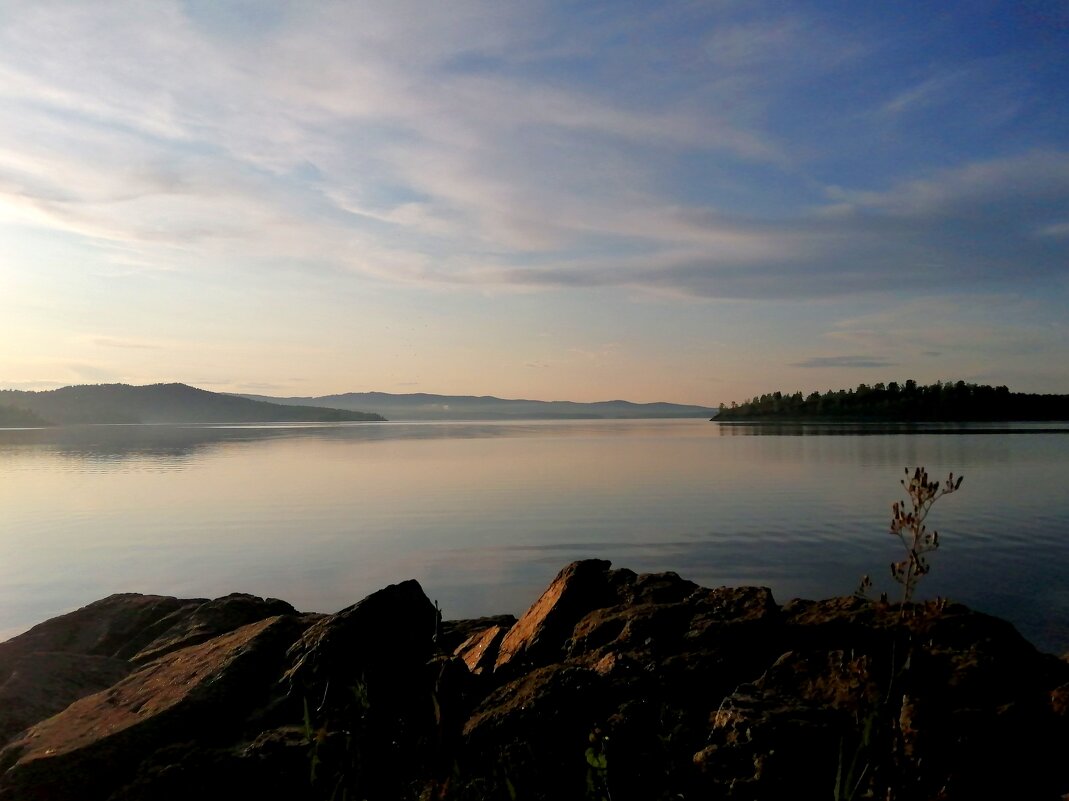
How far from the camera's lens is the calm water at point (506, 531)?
53.4 ft

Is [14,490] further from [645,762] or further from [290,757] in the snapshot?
[645,762]

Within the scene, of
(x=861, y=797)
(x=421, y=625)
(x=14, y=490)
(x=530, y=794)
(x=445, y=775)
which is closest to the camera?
(x=861, y=797)

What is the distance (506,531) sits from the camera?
22.8 meters

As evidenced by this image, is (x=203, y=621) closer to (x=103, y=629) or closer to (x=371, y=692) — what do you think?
(x=103, y=629)

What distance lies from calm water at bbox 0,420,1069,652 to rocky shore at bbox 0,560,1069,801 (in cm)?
635

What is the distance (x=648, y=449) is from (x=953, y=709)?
53893mm

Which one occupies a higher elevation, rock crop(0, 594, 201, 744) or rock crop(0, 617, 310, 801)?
rock crop(0, 617, 310, 801)

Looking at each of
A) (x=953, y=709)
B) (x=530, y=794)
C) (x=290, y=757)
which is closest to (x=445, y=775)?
(x=530, y=794)

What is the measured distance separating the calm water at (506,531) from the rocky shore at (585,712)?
635 cm

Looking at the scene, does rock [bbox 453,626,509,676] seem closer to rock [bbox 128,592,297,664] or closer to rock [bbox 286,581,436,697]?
rock [bbox 286,581,436,697]

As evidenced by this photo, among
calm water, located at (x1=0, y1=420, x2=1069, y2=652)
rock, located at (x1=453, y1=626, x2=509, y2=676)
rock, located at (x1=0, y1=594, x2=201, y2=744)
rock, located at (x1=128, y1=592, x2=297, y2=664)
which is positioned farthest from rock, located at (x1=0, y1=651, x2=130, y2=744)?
calm water, located at (x1=0, y1=420, x2=1069, y2=652)

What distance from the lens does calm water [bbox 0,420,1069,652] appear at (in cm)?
1628

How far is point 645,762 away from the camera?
5.82 m

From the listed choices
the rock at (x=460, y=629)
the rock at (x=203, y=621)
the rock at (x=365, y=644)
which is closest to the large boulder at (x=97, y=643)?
the rock at (x=203, y=621)
